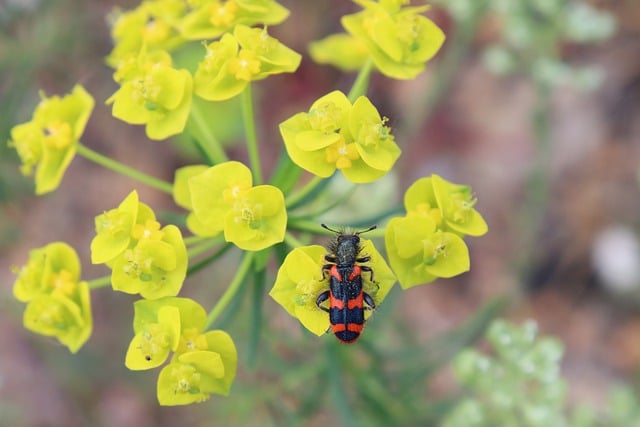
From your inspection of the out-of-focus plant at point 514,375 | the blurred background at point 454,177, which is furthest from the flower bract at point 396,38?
the blurred background at point 454,177

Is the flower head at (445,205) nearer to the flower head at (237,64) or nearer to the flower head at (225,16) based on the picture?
the flower head at (237,64)

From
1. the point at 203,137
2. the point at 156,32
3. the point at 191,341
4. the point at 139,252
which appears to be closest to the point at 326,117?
the point at 203,137

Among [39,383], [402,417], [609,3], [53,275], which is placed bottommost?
[39,383]

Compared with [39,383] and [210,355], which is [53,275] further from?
[39,383]

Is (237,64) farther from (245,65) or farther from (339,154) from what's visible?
(339,154)

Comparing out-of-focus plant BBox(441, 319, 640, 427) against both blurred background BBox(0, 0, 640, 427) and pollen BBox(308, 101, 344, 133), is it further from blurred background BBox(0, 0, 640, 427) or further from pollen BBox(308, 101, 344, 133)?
pollen BBox(308, 101, 344, 133)

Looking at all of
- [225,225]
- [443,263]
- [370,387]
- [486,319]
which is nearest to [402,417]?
[370,387]

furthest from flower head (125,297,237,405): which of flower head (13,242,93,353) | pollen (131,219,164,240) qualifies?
flower head (13,242,93,353)
